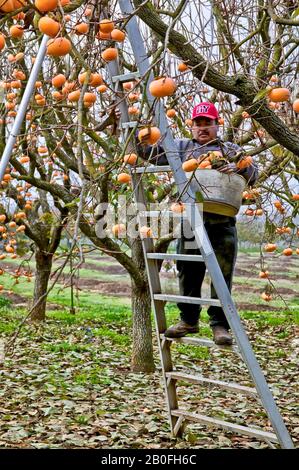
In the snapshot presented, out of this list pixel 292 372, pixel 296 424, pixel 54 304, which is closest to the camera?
pixel 296 424

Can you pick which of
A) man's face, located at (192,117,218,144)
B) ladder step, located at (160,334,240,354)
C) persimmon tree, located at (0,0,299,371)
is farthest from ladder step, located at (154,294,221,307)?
man's face, located at (192,117,218,144)

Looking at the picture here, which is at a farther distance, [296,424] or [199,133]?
[296,424]

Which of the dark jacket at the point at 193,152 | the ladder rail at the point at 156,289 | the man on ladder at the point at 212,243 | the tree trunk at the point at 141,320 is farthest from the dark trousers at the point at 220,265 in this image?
the tree trunk at the point at 141,320

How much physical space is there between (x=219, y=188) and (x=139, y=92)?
1289 mm

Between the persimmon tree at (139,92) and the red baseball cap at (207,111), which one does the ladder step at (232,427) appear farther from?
the red baseball cap at (207,111)

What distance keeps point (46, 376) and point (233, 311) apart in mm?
2620

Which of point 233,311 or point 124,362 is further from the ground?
point 233,311

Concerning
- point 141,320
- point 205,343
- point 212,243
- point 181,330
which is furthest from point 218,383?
point 141,320

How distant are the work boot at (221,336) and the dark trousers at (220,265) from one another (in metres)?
0.03

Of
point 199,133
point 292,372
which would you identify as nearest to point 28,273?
point 292,372

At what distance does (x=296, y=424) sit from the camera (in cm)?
368

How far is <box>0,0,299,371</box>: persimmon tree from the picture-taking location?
189 cm

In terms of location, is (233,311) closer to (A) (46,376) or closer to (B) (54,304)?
(A) (46,376)

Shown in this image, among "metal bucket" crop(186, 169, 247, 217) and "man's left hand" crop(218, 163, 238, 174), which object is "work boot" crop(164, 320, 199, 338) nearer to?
"metal bucket" crop(186, 169, 247, 217)
